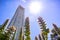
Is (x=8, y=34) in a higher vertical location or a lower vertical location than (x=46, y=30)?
lower

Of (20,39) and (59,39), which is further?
(20,39)

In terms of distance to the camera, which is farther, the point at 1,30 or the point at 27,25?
the point at 1,30

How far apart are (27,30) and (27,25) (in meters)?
0.11

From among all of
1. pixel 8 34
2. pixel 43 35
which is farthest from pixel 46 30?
pixel 8 34

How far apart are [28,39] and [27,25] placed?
314 mm

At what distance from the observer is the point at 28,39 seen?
2.83 meters

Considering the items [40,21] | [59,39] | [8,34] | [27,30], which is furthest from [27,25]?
[59,39]

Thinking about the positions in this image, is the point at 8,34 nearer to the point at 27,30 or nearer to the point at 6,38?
the point at 6,38

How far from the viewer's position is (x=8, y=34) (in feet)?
7.99

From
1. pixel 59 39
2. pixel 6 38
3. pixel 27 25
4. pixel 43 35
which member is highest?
pixel 27 25

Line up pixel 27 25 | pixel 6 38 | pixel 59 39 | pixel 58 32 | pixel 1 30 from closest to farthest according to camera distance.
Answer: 1. pixel 59 39
2. pixel 6 38
3. pixel 58 32
4. pixel 27 25
5. pixel 1 30

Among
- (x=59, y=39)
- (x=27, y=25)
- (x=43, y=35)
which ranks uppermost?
(x=27, y=25)

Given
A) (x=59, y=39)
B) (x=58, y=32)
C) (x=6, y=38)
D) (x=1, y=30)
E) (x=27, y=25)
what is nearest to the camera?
(x=59, y=39)

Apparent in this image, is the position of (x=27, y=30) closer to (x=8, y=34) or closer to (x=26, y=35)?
(x=26, y=35)
